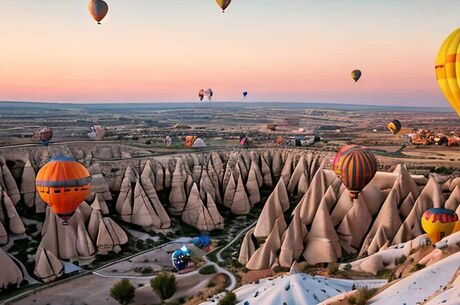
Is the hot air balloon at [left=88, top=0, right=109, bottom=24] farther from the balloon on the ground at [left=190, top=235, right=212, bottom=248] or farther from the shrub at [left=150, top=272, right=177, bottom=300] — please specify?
the shrub at [left=150, top=272, right=177, bottom=300]

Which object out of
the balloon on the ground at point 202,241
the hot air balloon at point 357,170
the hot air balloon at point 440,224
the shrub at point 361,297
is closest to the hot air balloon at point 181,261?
the balloon on the ground at point 202,241

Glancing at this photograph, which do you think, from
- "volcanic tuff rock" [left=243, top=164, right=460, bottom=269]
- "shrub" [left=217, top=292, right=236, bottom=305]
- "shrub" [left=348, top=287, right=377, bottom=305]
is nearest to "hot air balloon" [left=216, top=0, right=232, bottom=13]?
"volcanic tuff rock" [left=243, top=164, right=460, bottom=269]

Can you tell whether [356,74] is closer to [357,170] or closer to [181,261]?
[357,170]

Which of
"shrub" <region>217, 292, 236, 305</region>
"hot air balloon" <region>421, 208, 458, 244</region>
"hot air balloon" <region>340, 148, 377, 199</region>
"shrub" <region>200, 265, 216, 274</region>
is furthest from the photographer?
"hot air balloon" <region>340, 148, 377, 199</region>

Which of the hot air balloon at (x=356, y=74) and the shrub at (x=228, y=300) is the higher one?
the hot air balloon at (x=356, y=74)

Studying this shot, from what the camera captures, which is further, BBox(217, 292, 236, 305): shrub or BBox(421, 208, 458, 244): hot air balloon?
BBox(421, 208, 458, 244): hot air balloon

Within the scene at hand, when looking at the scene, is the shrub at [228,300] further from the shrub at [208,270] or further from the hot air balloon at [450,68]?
the hot air balloon at [450,68]

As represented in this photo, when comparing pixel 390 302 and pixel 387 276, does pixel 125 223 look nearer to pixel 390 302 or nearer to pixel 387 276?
pixel 387 276
